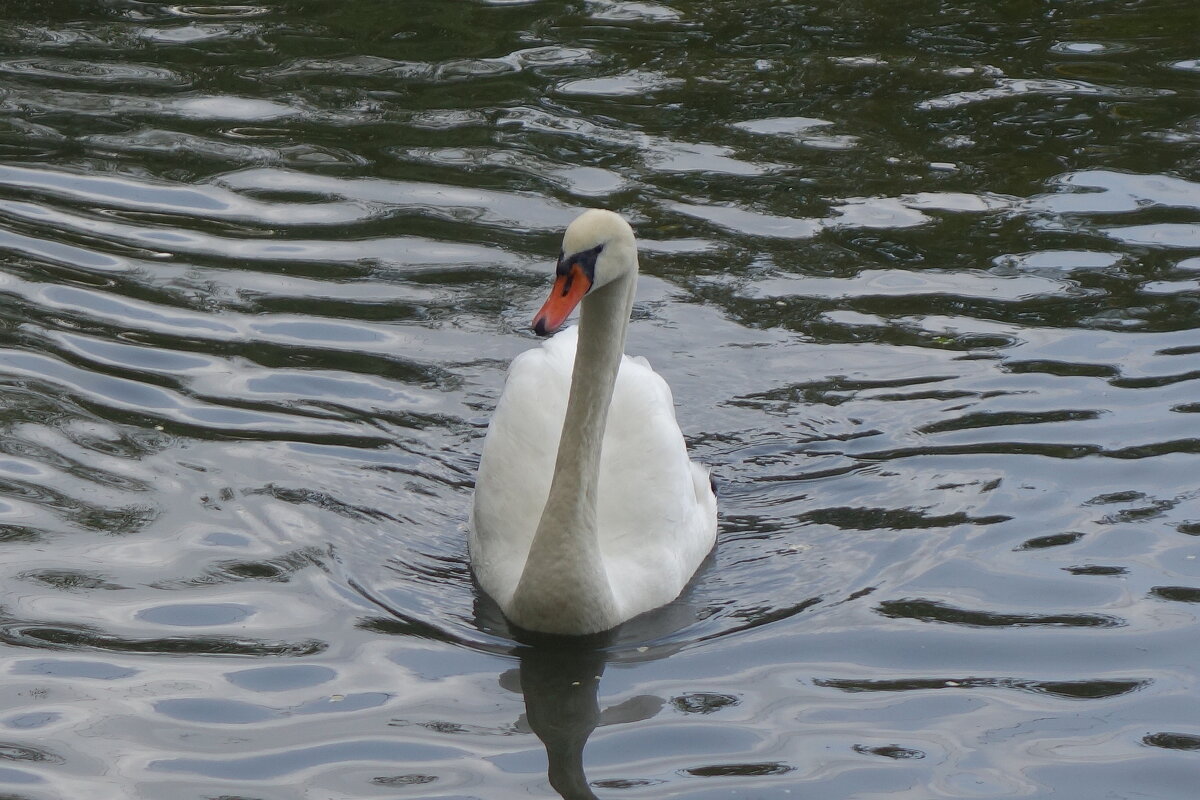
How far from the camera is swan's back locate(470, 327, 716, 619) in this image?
7.05 m

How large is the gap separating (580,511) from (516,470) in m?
0.63

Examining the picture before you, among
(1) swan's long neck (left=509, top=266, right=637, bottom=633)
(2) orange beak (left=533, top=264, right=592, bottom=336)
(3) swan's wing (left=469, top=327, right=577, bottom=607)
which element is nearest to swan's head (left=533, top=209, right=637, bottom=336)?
(2) orange beak (left=533, top=264, right=592, bottom=336)

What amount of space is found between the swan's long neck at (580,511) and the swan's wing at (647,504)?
0.87 ft

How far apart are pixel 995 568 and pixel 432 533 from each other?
245 centimetres

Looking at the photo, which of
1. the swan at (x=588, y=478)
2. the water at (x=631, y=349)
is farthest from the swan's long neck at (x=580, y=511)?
the water at (x=631, y=349)

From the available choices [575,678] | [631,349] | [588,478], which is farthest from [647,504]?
[631,349]

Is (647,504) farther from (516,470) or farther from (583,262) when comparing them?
(583,262)

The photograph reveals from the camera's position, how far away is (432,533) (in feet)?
24.9

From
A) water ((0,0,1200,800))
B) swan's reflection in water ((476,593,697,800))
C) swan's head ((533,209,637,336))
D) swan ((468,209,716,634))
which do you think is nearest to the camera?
swan's reflection in water ((476,593,697,800))

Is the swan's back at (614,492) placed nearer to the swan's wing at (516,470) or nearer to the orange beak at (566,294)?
the swan's wing at (516,470)

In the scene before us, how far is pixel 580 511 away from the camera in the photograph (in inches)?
263

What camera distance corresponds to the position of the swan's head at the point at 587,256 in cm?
629

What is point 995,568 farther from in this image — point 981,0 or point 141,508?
point 981,0

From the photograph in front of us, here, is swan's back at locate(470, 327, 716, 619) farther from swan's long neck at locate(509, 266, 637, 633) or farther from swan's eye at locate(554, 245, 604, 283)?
swan's eye at locate(554, 245, 604, 283)
